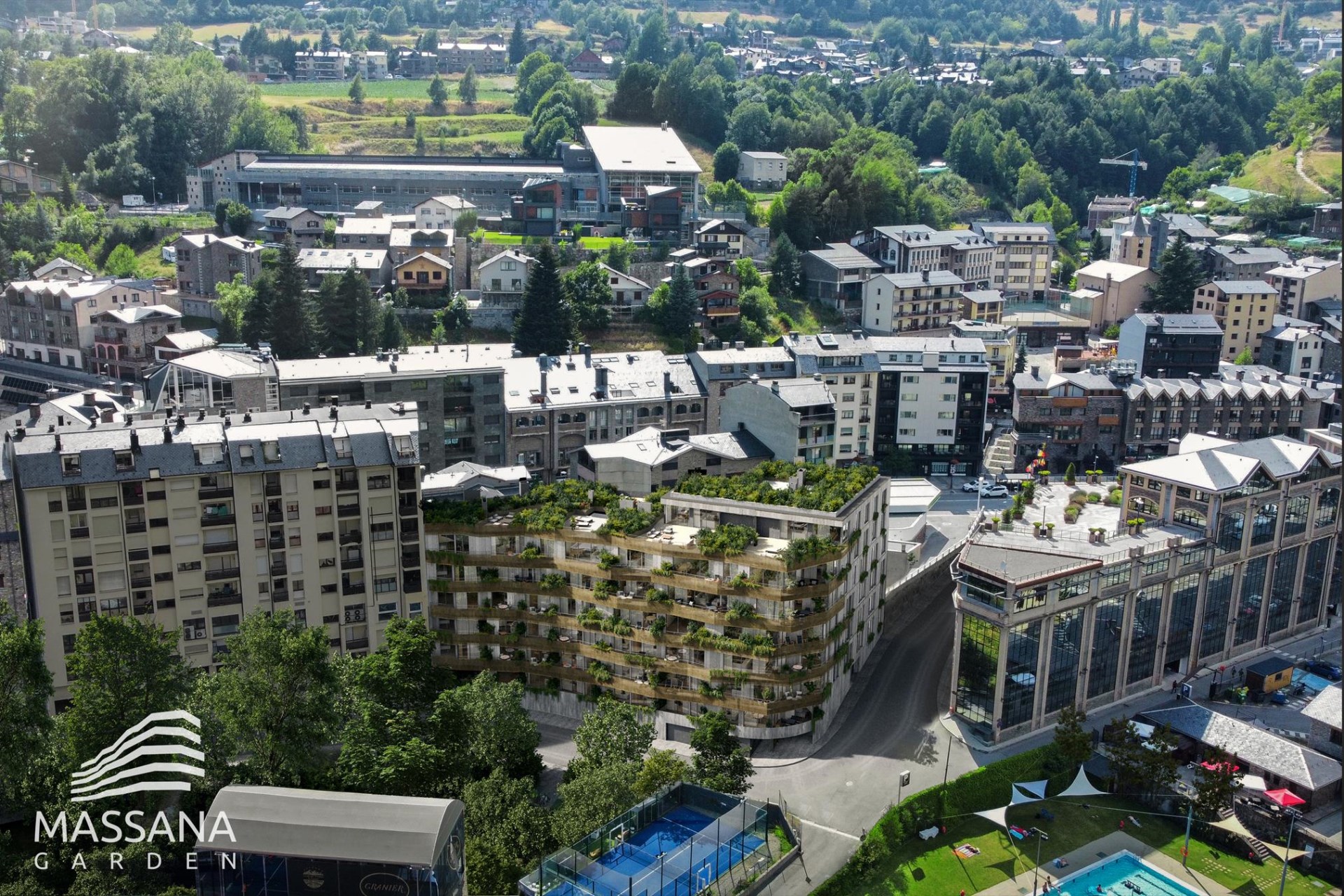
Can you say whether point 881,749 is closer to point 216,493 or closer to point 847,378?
point 216,493

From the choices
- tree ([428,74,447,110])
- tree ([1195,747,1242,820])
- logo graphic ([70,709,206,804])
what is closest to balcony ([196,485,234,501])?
logo graphic ([70,709,206,804])

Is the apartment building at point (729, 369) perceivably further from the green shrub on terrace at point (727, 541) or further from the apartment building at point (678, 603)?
the green shrub on terrace at point (727, 541)

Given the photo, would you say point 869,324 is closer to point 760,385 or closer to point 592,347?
point 592,347

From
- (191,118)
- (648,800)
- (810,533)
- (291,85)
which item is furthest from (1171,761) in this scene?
(291,85)

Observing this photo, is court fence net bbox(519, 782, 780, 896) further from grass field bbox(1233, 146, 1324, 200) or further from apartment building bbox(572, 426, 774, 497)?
grass field bbox(1233, 146, 1324, 200)

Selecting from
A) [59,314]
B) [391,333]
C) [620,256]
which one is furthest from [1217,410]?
[59,314]

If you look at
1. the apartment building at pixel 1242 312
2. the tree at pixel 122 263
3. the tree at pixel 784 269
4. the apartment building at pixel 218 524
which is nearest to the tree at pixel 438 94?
the tree at pixel 122 263
